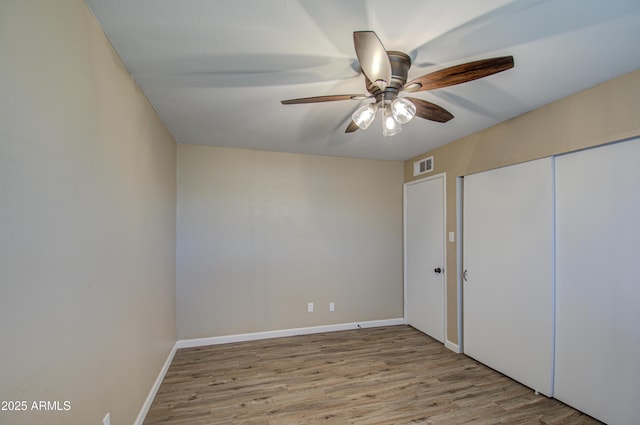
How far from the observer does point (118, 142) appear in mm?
1681

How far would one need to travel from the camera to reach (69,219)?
46.1 inches

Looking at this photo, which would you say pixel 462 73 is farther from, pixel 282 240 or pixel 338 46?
pixel 282 240

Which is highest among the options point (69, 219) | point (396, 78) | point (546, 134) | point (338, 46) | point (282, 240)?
point (338, 46)

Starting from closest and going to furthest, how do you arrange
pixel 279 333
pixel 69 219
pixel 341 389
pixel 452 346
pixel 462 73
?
pixel 69 219, pixel 462 73, pixel 341 389, pixel 452 346, pixel 279 333

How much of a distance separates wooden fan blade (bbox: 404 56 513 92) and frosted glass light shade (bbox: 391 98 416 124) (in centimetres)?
8

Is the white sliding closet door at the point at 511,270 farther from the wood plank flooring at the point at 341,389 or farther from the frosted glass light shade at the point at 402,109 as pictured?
the frosted glass light shade at the point at 402,109

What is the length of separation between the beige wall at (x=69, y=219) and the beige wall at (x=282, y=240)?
1359mm

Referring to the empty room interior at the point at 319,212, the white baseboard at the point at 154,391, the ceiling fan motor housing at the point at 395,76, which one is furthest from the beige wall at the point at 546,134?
the white baseboard at the point at 154,391

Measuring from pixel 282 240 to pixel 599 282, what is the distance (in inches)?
123

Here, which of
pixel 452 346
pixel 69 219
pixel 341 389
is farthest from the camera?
pixel 452 346

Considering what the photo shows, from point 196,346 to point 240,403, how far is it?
4.50ft

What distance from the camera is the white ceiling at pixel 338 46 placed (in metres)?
1.31

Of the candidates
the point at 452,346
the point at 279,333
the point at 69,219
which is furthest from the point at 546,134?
the point at 279,333

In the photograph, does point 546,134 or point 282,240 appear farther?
point 282,240
